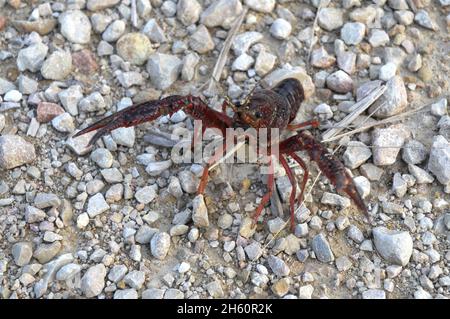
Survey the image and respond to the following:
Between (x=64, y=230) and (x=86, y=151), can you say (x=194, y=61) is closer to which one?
(x=86, y=151)

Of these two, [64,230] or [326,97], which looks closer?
[64,230]

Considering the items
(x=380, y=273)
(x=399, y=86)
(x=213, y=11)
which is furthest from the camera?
(x=213, y=11)

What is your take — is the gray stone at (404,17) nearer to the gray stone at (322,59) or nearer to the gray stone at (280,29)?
the gray stone at (322,59)

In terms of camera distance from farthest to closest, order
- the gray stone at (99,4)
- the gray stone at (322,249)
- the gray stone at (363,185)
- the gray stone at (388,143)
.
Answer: the gray stone at (99,4) < the gray stone at (388,143) < the gray stone at (363,185) < the gray stone at (322,249)

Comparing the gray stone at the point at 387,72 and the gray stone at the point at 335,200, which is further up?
the gray stone at the point at 387,72

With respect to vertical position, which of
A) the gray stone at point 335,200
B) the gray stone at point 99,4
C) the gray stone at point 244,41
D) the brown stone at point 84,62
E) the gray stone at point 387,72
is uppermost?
the gray stone at point 387,72

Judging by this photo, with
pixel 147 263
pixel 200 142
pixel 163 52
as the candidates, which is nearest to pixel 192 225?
pixel 147 263

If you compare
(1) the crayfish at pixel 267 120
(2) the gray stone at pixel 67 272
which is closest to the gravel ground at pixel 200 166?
(2) the gray stone at pixel 67 272

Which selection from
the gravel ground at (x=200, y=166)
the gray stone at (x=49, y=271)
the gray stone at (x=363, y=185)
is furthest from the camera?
the gray stone at (x=363, y=185)

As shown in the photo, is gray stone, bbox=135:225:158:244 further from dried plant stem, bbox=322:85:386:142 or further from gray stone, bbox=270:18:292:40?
gray stone, bbox=270:18:292:40
